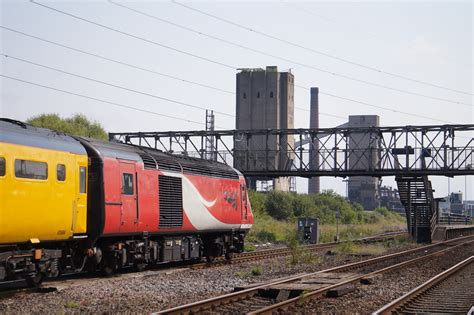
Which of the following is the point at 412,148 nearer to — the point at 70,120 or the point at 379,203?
the point at 70,120

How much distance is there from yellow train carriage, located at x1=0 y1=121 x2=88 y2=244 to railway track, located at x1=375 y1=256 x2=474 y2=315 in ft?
26.1

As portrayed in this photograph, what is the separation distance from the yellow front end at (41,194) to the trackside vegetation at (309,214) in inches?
1267

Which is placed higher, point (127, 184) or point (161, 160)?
point (161, 160)

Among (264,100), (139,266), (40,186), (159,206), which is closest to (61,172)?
(40,186)

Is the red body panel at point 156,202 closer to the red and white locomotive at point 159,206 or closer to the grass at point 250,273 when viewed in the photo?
the red and white locomotive at point 159,206

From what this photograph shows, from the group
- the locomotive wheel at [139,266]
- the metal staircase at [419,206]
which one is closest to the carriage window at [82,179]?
the locomotive wheel at [139,266]

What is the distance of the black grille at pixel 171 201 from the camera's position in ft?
73.4

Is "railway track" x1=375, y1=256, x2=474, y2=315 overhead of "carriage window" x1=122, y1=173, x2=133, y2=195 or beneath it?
beneath

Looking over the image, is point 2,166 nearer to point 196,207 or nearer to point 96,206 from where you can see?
point 96,206

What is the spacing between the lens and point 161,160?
2269 centimetres

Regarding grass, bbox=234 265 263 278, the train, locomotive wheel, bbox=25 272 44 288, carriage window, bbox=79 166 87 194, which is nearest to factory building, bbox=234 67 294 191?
the train

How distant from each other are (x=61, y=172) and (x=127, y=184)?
11.0 feet

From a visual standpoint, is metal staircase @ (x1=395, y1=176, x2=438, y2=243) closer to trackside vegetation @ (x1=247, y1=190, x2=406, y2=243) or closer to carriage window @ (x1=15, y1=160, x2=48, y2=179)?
trackside vegetation @ (x1=247, y1=190, x2=406, y2=243)

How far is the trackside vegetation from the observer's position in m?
59.6
